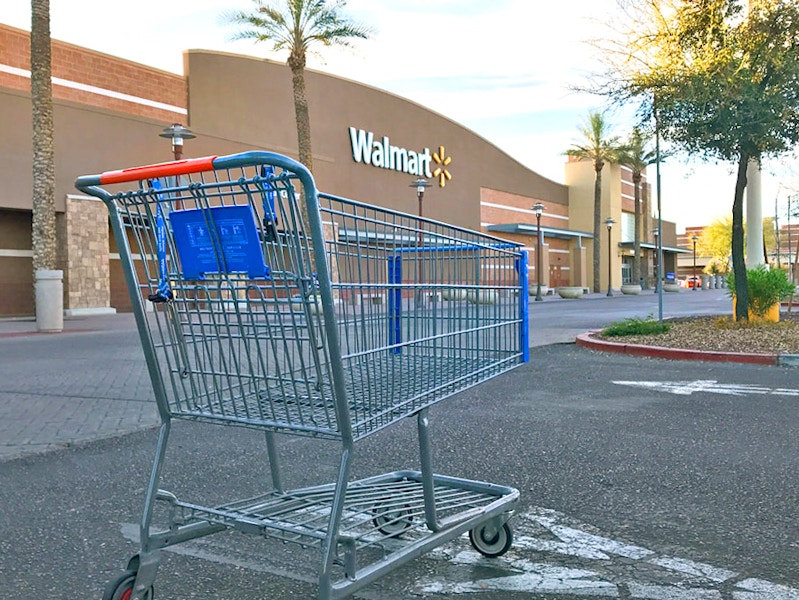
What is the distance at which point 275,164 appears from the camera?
2316mm

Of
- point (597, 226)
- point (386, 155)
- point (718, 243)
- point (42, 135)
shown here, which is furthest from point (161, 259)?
point (718, 243)

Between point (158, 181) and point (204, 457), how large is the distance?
288 cm

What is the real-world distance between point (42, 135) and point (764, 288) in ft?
51.5

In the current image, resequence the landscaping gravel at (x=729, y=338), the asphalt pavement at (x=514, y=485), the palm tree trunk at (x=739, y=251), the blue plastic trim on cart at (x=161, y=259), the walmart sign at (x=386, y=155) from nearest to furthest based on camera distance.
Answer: the blue plastic trim on cart at (x=161, y=259), the asphalt pavement at (x=514, y=485), the landscaping gravel at (x=729, y=338), the palm tree trunk at (x=739, y=251), the walmart sign at (x=386, y=155)

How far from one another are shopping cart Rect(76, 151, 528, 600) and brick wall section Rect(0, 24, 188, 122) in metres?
24.2

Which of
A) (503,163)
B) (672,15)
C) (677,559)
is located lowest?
(677,559)

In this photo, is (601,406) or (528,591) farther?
(601,406)

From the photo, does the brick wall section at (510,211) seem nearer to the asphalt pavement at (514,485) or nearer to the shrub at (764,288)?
the shrub at (764,288)

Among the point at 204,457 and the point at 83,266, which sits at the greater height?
the point at 83,266

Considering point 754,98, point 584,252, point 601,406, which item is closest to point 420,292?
point 601,406

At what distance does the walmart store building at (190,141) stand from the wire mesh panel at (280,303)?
2359 centimetres

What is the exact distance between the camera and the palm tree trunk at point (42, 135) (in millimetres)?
17594

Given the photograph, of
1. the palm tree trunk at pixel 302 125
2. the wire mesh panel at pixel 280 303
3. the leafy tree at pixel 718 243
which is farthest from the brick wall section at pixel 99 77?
the leafy tree at pixel 718 243

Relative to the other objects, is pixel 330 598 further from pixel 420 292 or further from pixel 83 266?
pixel 83 266
